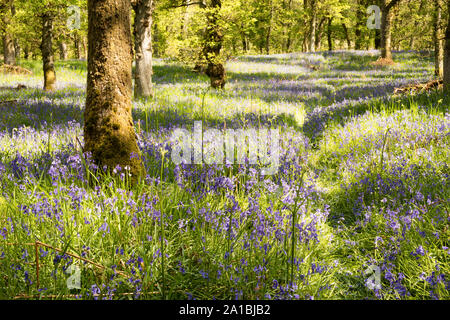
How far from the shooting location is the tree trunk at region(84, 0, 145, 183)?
3.28m

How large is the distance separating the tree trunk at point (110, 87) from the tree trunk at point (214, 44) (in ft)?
23.6

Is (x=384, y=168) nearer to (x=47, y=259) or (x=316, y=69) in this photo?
(x=47, y=259)

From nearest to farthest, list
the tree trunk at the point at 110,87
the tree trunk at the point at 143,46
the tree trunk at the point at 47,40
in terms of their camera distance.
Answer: the tree trunk at the point at 110,87, the tree trunk at the point at 143,46, the tree trunk at the point at 47,40

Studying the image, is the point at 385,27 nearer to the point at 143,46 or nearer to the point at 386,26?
the point at 386,26

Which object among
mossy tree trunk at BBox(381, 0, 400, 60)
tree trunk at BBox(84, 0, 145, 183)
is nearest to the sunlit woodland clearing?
tree trunk at BBox(84, 0, 145, 183)

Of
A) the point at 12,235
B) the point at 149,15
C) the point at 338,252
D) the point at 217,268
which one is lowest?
the point at 338,252

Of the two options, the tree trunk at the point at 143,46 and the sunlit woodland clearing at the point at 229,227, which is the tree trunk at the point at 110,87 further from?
the tree trunk at the point at 143,46

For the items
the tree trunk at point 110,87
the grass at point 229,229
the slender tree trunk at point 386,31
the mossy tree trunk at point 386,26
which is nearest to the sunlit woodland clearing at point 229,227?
the grass at point 229,229

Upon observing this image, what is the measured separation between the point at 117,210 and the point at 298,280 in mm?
1492

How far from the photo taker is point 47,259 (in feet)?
7.20

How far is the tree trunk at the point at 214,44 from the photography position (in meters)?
10.5

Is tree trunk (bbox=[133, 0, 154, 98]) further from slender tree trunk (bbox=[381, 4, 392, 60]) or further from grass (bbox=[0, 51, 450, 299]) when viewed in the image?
slender tree trunk (bbox=[381, 4, 392, 60])

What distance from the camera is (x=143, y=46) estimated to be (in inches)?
383

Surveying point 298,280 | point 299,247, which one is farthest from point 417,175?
point 298,280
